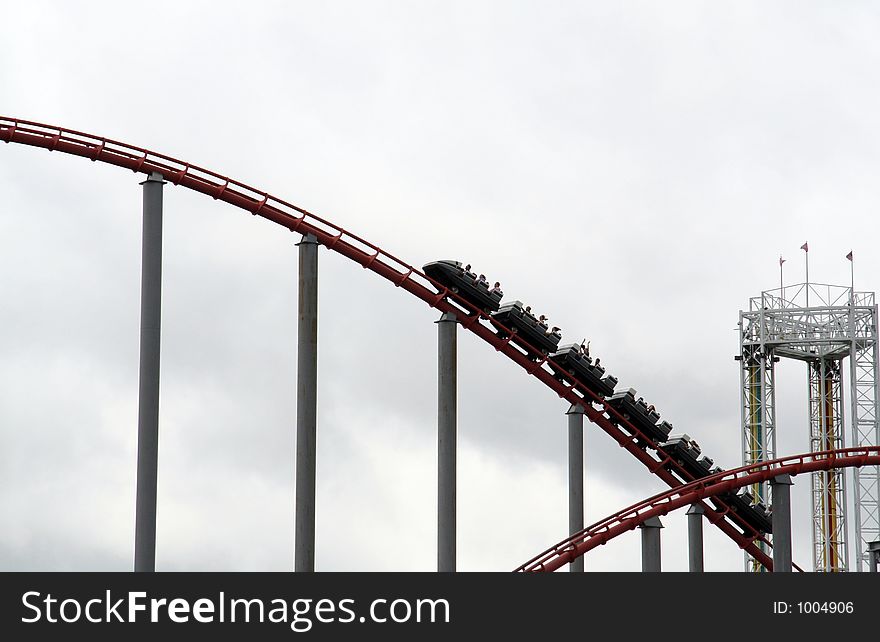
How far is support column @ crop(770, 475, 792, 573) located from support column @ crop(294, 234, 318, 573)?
8235 millimetres

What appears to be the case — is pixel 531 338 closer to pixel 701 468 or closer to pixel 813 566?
pixel 701 468

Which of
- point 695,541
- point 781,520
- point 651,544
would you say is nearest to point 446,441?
point 651,544

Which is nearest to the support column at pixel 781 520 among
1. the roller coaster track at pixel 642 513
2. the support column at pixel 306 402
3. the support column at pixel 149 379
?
the roller coaster track at pixel 642 513

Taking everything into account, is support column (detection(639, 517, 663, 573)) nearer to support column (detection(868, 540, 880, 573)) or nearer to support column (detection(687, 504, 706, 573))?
support column (detection(687, 504, 706, 573))

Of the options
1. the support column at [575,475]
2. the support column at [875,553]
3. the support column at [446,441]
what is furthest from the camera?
the support column at [875,553]

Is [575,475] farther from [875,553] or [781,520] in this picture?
[875,553]

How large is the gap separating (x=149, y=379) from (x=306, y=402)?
291 centimetres

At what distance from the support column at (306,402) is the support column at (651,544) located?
5916 mm

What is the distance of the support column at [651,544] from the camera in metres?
25.8

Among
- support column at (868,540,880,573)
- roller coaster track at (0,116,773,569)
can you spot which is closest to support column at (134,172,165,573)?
roller coaster track at (0,116,773,569)

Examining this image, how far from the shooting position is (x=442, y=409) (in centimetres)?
2769

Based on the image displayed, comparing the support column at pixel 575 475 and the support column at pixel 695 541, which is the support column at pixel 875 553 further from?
the support column at pixel 575 475
